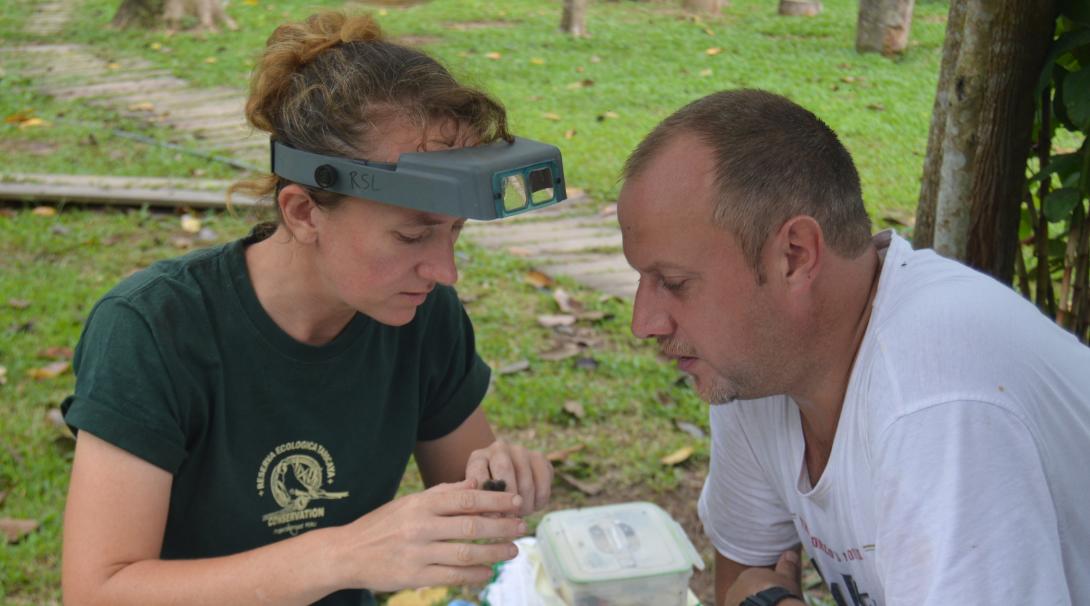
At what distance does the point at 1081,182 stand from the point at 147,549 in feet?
6.98

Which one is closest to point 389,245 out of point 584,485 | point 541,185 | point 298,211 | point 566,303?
point 298,211

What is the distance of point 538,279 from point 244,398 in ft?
10.2

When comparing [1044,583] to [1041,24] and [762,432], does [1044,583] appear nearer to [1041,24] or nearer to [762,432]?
[762,432]

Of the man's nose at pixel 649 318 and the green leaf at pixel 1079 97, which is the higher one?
the green leaf at pixel 1079 97

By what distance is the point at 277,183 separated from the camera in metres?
2.09

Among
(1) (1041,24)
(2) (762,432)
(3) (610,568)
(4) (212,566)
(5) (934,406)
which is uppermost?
(1) (1041,24)

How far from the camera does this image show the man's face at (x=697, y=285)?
5.90 ft

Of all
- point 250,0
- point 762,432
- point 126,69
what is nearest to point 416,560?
point 762,432

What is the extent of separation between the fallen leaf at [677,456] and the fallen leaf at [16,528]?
192cm

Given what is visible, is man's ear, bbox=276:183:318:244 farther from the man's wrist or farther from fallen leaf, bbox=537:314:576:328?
fallen leaf, bbox=537:314:576:328

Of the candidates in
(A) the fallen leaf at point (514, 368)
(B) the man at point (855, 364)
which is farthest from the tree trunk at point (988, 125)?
(A) the fallen leaf at point (514, 368)

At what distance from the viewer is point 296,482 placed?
Result: 213cm

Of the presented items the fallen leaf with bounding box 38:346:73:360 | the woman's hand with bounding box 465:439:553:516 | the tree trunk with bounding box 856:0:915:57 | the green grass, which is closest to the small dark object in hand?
the woman's hand with bounding box 465:439:553:516

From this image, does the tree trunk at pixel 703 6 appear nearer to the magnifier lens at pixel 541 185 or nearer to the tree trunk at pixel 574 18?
the tree trunk at pixel 574 18
